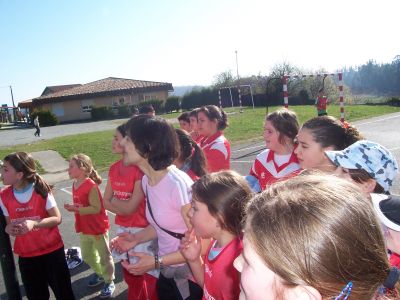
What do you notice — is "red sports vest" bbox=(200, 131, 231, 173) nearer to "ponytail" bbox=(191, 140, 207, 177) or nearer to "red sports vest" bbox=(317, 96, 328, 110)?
"ponytail" bbox=(191, 140, 207, 177)

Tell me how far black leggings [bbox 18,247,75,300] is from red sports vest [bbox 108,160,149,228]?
66 centimetres

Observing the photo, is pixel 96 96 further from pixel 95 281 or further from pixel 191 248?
pixel 191 248

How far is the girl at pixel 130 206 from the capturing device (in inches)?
118

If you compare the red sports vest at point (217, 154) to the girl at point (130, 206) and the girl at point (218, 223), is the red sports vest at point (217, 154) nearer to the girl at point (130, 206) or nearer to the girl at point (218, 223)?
the girl at point (130, 206)

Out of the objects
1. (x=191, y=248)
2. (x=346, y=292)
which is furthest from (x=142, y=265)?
(x=346, y=292)

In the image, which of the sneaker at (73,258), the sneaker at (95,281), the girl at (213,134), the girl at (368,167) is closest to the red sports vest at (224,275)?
the girl at (368,167)

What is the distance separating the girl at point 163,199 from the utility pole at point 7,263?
2.65 feet

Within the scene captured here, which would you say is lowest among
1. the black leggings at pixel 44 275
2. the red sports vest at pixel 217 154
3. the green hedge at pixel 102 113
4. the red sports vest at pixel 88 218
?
the black leggings at pixel 44 275

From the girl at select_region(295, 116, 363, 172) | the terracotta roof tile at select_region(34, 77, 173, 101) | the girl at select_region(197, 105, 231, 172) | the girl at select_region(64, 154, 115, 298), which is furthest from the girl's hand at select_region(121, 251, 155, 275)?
the terracotta roof tile at select_region(34, 77, 173, 101)

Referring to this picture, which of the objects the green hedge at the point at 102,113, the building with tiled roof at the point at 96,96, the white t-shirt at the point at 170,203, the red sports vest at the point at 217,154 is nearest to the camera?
the white t-shirt at the point at 170,203

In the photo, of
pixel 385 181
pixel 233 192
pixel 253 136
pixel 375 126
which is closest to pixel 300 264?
pixel 233 192

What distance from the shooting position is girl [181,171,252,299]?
1945mm

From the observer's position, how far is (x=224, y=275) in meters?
1.91

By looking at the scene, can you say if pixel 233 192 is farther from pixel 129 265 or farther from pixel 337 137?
pixel 337 137
